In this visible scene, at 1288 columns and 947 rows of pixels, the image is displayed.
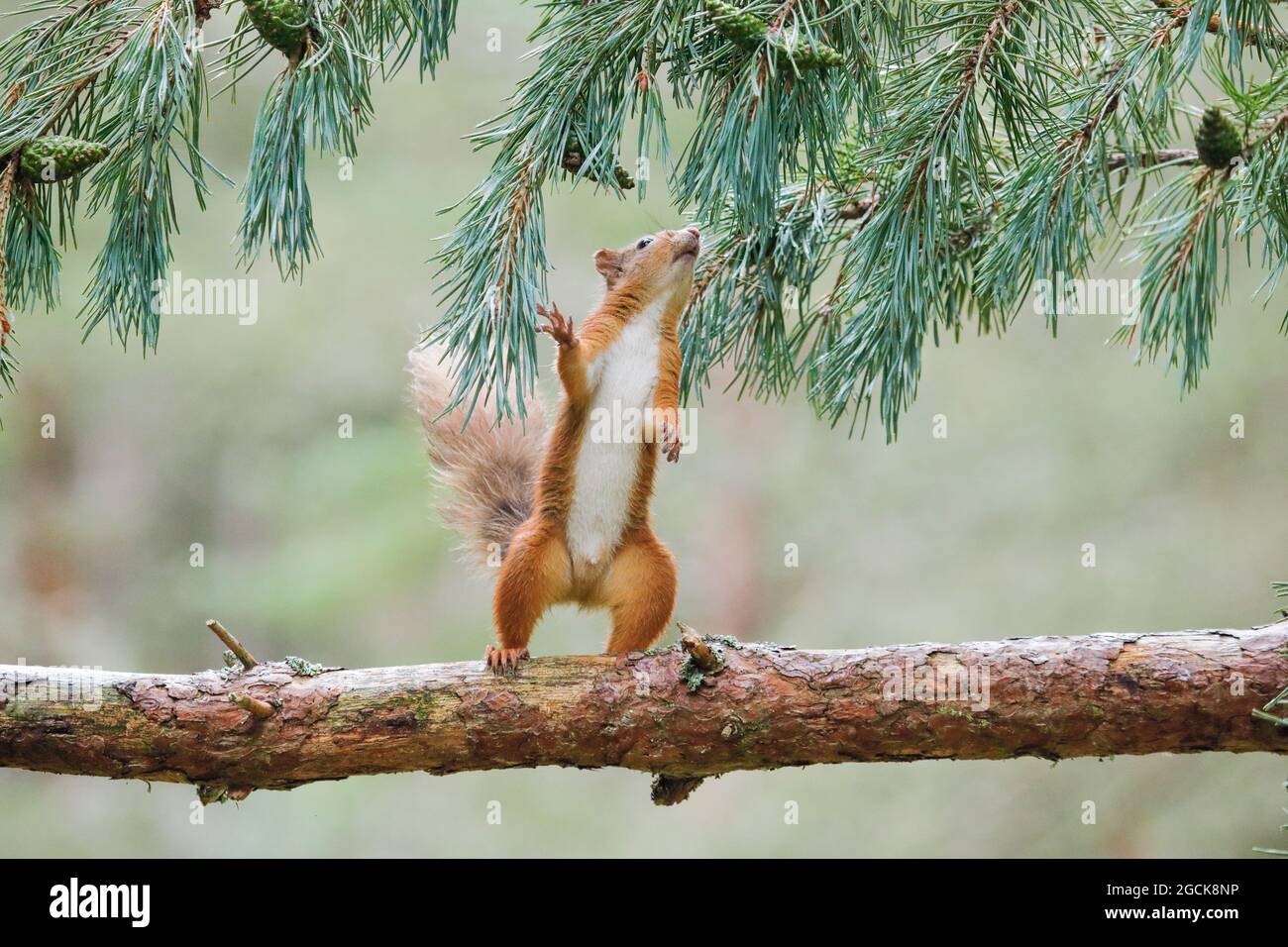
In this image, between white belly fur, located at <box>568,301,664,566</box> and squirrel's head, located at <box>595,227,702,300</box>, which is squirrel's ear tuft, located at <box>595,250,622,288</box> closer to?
squirrel's head, located at <box>595,227,702,300</box>

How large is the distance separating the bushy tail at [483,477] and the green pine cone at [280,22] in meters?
0.97

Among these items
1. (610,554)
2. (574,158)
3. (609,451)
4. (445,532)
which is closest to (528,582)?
(610,554)

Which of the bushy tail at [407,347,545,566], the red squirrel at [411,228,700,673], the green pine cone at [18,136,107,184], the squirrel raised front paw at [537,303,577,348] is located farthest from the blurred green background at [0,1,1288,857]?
the green pine cone at [18,136,107,184]

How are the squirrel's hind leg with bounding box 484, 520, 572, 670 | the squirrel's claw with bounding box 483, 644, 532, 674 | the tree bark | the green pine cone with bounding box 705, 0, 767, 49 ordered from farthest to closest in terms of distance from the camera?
the squirrel's hind leg with bounding box 484, 520, 572, 670 → the squirrel's claw with bounding box 483, 644, 532, 674 → the tree bark → the green pine cone with bounding box 705, 0, 767, 49

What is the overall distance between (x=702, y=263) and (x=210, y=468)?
12.4 ft

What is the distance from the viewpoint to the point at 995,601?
189 inches

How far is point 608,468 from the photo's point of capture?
1869 mm

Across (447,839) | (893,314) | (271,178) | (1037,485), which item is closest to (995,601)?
(1037,485)

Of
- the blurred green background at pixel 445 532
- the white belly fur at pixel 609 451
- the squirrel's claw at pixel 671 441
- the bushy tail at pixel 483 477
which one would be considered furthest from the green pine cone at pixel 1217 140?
the blurred green background at pixel 445 532

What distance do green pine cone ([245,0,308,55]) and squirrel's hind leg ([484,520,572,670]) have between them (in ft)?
2.85

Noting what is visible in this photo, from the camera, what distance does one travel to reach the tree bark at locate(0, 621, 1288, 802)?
1.50 meters

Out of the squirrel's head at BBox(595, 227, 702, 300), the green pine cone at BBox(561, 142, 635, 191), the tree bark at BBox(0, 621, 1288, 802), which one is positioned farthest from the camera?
the squirrel's head at BBox(595, 227, 702, 300)

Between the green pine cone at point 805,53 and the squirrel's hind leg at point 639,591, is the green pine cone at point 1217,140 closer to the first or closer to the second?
the green pine cone at point 805,53

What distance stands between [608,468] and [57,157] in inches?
37.1
